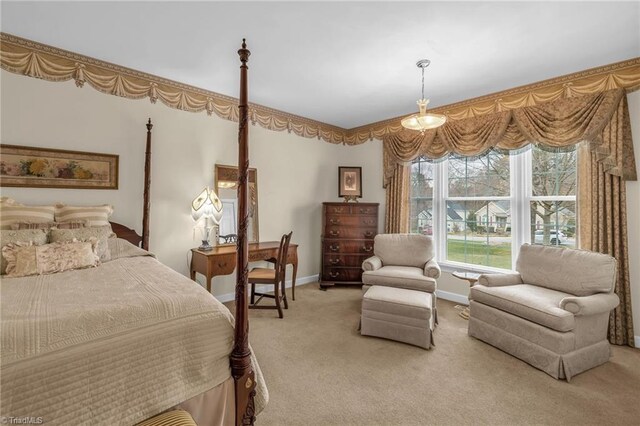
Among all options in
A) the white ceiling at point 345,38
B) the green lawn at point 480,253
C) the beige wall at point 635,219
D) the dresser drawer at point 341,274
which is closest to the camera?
the white ceiling at point 345,38

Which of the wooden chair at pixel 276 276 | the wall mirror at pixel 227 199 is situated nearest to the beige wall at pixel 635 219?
the wooden chair at pixel 276 276

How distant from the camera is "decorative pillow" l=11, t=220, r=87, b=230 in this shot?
2279 mm

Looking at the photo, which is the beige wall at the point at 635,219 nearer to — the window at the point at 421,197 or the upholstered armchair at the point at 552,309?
the upholstered armchair at the point at 552,309

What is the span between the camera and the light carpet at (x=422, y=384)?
1.80 m

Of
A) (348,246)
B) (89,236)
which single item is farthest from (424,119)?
(89,236)

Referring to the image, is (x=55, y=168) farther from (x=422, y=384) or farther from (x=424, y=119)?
(x=422, y=384)

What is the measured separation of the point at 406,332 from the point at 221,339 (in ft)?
6.18

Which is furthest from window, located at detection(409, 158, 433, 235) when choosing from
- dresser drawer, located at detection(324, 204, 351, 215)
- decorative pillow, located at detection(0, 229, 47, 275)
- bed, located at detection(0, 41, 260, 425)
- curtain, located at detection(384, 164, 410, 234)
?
decorative pillow, located at detection(0, 229, 47, 275)

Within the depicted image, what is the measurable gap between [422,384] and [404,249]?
6.31ft

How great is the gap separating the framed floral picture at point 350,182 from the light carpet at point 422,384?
8.07ft

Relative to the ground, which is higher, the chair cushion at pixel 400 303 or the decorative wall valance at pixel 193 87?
the decorative wall valance at pixel 193 87

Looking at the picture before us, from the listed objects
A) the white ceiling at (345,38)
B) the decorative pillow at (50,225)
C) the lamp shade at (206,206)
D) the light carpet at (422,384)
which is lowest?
the light carpet at (422,384)

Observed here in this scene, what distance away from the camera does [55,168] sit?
2.71 m

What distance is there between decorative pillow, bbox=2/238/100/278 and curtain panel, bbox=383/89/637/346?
4213 millimetres
